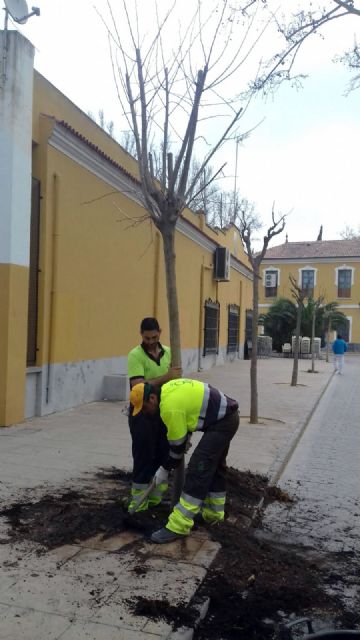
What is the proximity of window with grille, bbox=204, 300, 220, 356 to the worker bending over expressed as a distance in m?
15.5

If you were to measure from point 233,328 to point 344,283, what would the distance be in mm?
24195

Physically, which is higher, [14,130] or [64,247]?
[14,130]

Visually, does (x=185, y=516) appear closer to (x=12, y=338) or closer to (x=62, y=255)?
(x=12, y=338)

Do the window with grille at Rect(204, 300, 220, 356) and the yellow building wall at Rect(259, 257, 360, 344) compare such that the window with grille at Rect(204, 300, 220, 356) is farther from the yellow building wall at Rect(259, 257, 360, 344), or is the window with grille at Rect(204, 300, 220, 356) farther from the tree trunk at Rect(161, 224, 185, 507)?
the yellow building wall at Rect(259, 257, 360, 344)

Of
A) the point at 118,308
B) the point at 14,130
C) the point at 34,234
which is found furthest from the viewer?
the point at 118,308

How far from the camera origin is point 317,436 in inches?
370

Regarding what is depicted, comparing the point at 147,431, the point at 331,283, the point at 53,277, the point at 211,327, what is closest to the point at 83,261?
the point at 53,277

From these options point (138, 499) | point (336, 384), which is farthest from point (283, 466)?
point (336, 384)

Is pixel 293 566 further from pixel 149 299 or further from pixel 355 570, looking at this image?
pixel 149 299

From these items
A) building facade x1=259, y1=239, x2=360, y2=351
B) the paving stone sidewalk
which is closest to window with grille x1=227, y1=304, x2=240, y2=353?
the paving stone sidewalk

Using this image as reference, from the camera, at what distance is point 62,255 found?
945cm

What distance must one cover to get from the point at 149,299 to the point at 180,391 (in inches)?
394

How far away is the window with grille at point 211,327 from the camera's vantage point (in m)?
19.9

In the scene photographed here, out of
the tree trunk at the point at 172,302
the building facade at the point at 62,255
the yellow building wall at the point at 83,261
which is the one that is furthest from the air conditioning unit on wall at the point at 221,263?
the tree trunk at the point at 172,302
